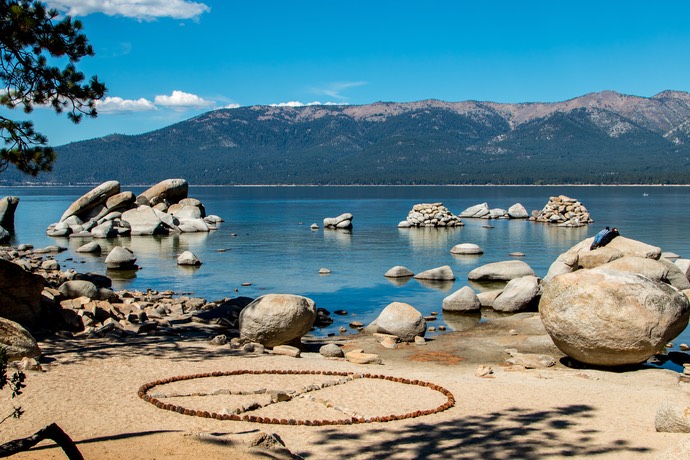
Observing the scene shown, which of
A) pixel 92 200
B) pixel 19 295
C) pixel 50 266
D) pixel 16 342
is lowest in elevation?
pixel 50 266

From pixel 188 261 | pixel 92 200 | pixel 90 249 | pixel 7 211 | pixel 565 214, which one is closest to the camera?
pixel 188 261

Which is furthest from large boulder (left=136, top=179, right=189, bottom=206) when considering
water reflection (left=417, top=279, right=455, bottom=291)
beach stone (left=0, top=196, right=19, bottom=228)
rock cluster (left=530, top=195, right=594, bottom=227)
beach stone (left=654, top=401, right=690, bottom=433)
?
beach stone (left=654, top=401, right=690, bottom=433)

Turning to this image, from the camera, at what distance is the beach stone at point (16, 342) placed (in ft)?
44.9

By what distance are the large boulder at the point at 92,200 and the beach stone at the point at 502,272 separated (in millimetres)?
43922

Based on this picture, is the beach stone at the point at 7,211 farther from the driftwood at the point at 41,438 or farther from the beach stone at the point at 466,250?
the driftwood at the point at 41,438

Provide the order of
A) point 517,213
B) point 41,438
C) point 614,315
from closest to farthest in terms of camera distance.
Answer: point 41,438 < point 614,315 < point 517,213

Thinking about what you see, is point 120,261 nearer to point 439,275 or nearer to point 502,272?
point 439,275

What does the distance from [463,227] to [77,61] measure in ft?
183

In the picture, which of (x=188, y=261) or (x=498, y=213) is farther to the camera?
(x=498, y=213)

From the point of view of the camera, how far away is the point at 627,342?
15.4 metres

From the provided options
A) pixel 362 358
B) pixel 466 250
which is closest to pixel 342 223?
pixel 466 250

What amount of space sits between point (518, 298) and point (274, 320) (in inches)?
438

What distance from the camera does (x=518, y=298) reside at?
25.5 metres

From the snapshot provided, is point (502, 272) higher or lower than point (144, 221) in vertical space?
lower
